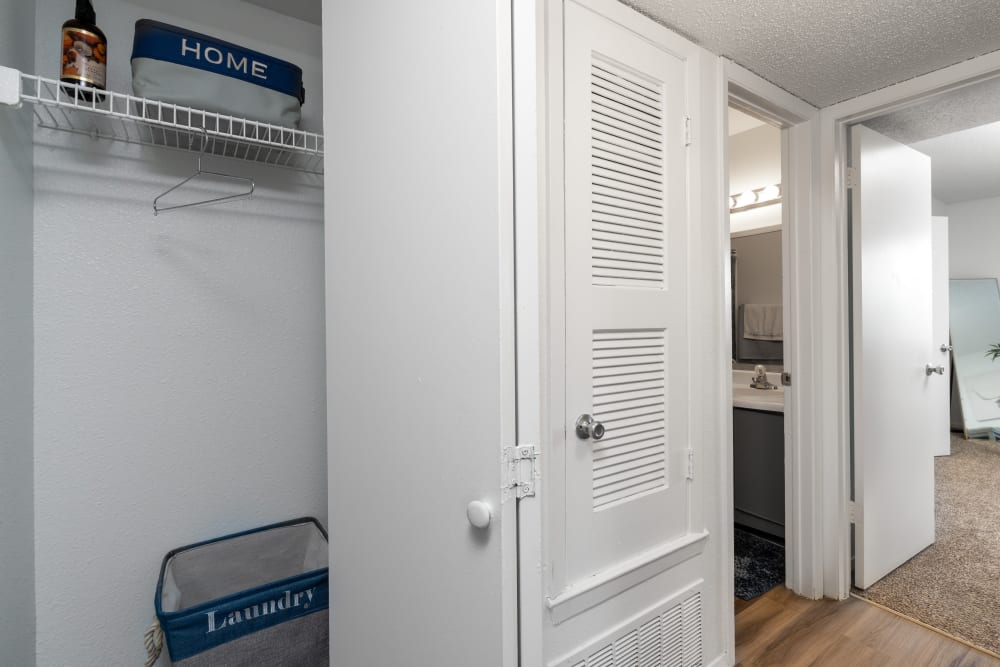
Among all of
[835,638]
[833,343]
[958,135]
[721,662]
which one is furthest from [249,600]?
[958,135]

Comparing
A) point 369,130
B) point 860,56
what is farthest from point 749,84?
point 369,130

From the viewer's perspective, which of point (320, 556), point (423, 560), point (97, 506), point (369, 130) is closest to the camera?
point (423, 560)

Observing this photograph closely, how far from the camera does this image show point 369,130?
1066 mm

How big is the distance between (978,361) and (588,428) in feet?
17.6

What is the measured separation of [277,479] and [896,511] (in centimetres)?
260

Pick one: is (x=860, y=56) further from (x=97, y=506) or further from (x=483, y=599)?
(x=97, y=506)

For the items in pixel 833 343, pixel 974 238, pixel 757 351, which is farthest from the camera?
pixel 974 238

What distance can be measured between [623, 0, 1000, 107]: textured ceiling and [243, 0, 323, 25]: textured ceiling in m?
1.00

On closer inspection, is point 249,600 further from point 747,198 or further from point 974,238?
point 974,238

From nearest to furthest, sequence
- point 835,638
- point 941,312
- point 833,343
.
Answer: point 835,638 < point 833,343 < point 941,312

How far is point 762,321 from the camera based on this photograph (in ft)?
9.32

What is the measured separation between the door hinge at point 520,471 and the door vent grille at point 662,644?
66cm

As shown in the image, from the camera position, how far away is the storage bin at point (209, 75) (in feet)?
3.97

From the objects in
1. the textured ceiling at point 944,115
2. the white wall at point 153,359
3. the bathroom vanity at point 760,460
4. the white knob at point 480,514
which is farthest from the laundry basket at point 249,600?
the textured ceiling at point 944,115
